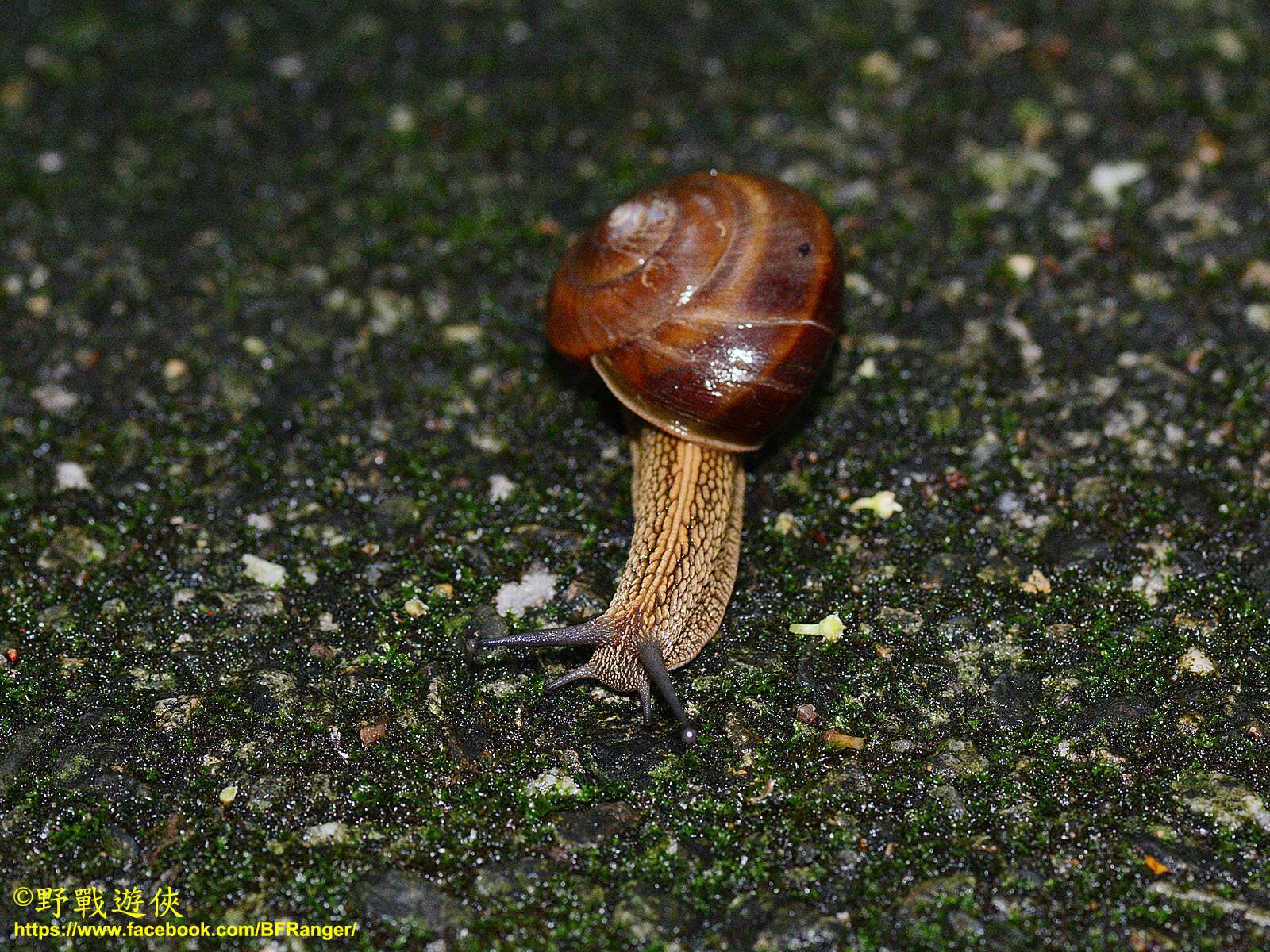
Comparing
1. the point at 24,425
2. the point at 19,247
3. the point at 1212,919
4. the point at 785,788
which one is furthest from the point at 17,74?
the point at 1212,919

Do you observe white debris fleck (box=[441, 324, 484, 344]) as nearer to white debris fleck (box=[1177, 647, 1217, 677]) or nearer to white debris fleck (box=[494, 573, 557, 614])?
white debris fleck (box=[494, 573, 557, 614])

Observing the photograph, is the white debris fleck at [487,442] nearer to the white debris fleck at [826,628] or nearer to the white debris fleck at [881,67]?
the white debris fleck at [826,628]

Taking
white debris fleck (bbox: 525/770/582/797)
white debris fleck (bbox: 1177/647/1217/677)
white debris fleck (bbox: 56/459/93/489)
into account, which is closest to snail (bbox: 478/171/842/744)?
white debris fleck (bbox: 525/770/582/797)

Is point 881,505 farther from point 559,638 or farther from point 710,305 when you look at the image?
point 559,638

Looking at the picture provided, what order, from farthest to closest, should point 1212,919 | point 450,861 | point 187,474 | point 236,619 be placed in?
point 187,474, point 236,619, point 450,861, point 1212,919

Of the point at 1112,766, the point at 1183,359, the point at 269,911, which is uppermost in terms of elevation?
the point at 1183,359

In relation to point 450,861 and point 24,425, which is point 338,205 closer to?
A: point 24,425

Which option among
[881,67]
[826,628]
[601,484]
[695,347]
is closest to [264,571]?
[601,484]
